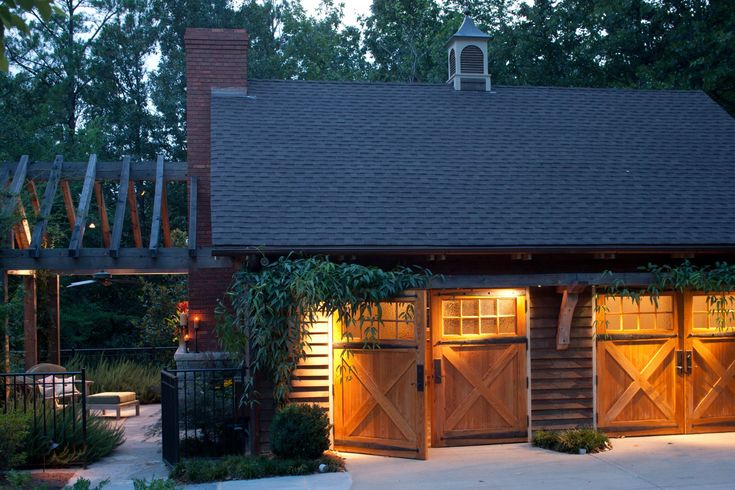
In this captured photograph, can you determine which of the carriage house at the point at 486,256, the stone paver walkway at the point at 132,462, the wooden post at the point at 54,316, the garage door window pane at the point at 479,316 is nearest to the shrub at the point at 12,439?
the stone paver walkway at the point at 132,462

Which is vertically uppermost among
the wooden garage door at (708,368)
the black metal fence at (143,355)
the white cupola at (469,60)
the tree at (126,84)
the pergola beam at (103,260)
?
the tree at (126,84)

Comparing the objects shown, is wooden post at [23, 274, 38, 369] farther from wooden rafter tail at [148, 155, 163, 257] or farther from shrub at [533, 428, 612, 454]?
shrub at [533, 428, 612, 454]

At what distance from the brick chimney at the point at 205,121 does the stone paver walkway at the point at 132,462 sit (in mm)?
1628

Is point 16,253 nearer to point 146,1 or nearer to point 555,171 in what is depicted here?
point 555,171

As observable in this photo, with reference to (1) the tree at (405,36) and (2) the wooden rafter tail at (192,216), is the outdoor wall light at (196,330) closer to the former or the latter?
(2) the wooden rafter tail at (192,216)

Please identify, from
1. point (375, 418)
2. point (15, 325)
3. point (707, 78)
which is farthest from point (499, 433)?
point (707, 78)

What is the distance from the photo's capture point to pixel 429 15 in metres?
28.2

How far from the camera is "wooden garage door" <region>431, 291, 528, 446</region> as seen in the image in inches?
427

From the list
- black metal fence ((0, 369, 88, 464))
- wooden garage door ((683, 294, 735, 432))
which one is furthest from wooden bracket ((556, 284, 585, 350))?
black metal fence ((0, 369, 88, 464))

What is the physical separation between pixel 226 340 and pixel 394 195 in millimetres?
3039

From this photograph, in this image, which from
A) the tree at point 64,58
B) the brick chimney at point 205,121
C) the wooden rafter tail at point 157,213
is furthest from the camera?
the tree at point 64,58

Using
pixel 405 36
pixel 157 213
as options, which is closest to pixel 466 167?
pixel 157 213

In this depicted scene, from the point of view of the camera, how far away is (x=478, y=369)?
35.8 ft

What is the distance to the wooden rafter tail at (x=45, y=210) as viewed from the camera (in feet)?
38.0
